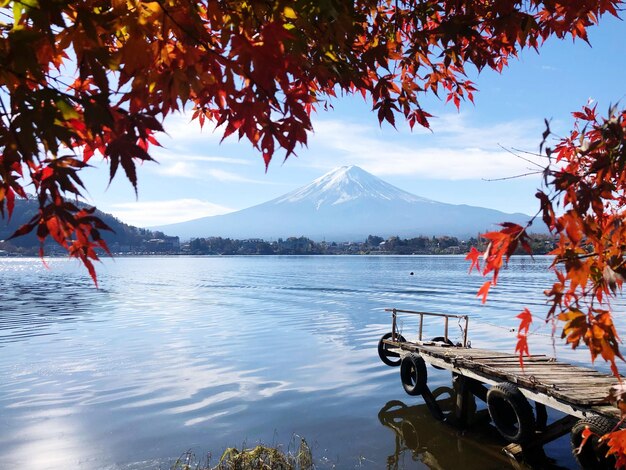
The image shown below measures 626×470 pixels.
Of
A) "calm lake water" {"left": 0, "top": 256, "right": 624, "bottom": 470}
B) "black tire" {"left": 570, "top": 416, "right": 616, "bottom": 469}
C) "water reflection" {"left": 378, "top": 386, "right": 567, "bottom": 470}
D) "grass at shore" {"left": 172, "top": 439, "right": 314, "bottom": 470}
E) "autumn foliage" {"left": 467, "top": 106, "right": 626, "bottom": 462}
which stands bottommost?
"calm lake water" {"left": 0, "top": 256, "right": 624, "bottom": 470}

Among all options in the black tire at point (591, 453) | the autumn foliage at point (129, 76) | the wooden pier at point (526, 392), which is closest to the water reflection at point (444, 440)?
the wooden pier at point (526, 392)

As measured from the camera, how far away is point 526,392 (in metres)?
10.5

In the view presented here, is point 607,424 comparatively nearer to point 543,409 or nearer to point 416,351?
point 543,409

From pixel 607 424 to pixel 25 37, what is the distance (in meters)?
9.80

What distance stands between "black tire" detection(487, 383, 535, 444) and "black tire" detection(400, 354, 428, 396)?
3.03 m

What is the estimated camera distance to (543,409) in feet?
41.2

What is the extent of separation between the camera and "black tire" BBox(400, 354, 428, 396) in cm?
1428

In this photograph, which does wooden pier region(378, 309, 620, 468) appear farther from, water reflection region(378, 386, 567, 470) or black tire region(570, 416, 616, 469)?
water reflection region(378, 386, 567, 470)

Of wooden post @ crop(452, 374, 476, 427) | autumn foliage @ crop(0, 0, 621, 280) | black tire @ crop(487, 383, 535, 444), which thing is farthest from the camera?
wooden post @ crop(452, 374, 476, 427)

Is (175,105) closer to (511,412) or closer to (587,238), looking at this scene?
(587,238)

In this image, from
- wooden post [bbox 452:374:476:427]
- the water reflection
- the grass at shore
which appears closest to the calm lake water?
the water reflection

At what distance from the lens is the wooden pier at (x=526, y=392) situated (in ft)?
29.7

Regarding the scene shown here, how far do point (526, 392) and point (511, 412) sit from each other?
1.40 meters

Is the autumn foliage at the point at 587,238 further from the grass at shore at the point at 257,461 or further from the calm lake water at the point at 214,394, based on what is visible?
the calm lake water at the point at 214,394
